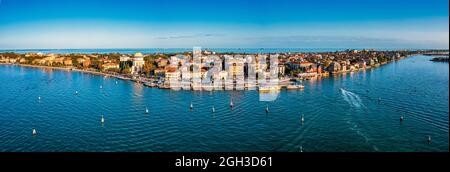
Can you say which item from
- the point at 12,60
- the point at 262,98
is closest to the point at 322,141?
the point at 262,98

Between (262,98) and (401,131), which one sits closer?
(401,131)

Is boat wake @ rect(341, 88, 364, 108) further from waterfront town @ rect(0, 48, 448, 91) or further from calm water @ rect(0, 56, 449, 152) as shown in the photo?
waterfront town @ rect(0, 48, 448, 91)

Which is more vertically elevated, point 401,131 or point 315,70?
point 315,70

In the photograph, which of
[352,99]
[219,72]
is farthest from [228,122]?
[219,72]

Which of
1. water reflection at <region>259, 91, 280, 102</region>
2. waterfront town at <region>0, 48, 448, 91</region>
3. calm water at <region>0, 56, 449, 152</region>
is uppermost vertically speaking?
waterfront town at <region>0, 48, 448, 91</region>

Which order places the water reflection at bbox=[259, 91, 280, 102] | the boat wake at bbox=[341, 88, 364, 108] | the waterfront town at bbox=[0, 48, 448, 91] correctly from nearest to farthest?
1. the boat wake at bbox=[341, 88, 364, 108]
2. the water reflection at bbox=[259, 91, 280, 102]
3. the waterfront town at bbox=[0, 48, 448, 91]

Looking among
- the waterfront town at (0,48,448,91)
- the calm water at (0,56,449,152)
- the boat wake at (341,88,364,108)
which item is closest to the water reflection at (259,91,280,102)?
the calm water at (0,56,449,152)
